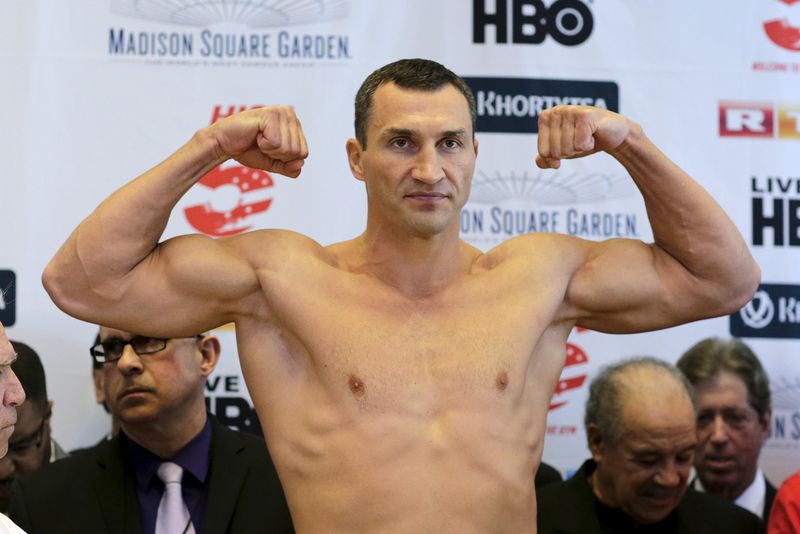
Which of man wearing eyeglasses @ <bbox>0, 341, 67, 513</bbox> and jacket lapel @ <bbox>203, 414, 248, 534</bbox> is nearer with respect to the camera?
jacket lapel @ <bbox>203, 414, 248, 534</bbox>

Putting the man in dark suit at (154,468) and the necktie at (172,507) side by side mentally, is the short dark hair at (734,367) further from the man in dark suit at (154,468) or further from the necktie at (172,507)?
the necktie at (172,507)

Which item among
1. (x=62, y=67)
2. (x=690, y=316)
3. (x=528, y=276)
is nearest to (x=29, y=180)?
(x=62, y=67)

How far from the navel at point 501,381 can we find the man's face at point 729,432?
157cm

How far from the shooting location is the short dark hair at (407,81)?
2.64m

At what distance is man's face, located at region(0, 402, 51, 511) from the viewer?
363cm

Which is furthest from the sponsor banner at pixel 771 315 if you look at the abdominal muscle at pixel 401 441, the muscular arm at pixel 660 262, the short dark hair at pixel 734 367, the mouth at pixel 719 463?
the abdominal muscle at pixel 401 441

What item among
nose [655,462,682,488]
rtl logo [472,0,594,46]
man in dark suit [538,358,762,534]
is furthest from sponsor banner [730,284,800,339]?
rtl logo [472,0,594,46]

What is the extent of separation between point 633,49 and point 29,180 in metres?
1.96

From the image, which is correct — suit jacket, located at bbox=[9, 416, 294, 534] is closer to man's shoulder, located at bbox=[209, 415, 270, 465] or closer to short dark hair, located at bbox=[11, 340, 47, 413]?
man's shoulder, located at bbox=[209, 415, 270, 465]

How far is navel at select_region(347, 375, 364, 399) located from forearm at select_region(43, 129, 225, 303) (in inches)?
19.2

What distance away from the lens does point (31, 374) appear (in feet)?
12.0

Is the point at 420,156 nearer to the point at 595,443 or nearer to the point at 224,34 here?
the point at 595,443

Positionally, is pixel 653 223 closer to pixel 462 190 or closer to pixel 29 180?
pixel 462 190

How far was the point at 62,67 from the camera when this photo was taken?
399 centimetres
